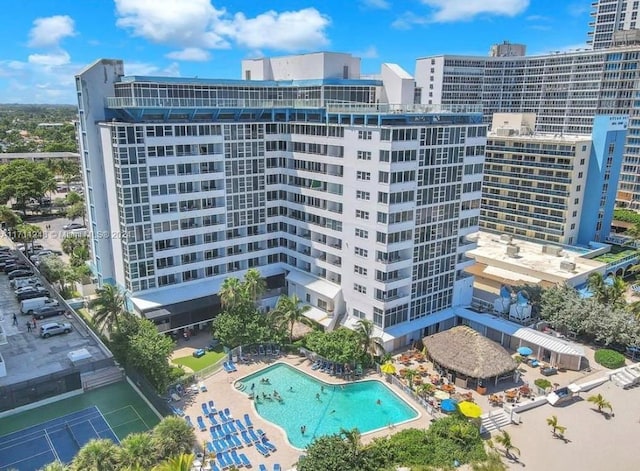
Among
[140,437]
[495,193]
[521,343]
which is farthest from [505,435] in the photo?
[495,193]

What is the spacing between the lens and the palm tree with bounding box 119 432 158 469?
3275cm

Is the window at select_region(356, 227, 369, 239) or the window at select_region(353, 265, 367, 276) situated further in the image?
the window at select_region(353, 265, 367, 276)

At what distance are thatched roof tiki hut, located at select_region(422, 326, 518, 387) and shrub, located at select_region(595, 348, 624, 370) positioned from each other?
477 inches

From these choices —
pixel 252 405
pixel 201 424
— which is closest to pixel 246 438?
pixel 201 424

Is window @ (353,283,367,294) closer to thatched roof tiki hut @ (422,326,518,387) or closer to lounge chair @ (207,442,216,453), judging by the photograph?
thatched roof tiki hut @ (422,326,518,387)

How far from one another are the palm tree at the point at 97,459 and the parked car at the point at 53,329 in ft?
87.3

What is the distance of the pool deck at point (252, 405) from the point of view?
39.0 m

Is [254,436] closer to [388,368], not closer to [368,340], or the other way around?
[388,368]

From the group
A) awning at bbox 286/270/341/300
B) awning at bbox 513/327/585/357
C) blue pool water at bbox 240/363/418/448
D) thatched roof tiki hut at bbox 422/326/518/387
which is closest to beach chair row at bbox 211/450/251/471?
blue pool water at bbox 240/363/418/448

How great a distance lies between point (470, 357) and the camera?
162 feet

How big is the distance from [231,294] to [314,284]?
1235 cm

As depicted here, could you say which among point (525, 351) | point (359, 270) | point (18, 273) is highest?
point (359, 270)

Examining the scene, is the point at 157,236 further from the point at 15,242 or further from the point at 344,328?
the point at 15,242

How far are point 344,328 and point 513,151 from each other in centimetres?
5256
